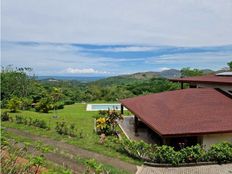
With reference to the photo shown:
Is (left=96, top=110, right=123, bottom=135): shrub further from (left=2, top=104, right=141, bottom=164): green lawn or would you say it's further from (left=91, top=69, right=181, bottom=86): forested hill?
(left=91, top=69, right=181, bottom=86): forested hill

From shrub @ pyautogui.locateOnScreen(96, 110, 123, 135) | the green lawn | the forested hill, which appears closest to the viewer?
the green lawn

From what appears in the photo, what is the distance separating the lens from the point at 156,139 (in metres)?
15.9

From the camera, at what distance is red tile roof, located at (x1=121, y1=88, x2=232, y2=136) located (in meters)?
12.8

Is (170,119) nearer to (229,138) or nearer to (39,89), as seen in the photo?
(229,138)

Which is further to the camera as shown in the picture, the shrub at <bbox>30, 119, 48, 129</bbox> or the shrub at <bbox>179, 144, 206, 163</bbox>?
the shrub at <bbox>30, 119, 48, 129</bbox>

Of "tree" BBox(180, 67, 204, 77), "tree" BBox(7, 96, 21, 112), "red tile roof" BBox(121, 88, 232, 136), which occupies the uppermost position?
"tree" BBox(180, 67, 204, 77)

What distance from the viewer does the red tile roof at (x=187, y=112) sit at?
42.1 feet

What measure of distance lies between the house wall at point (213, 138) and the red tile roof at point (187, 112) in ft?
1.67

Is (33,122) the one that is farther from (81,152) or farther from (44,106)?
(44,106)

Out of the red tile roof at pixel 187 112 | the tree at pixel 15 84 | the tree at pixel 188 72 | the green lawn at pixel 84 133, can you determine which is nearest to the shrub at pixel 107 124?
the green lawn at pixel 84 133

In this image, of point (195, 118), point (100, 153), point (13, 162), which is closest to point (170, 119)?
point (195, 118)

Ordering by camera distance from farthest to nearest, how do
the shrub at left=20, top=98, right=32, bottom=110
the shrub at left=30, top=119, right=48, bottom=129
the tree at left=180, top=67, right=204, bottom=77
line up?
the tree at left=180, top=67, right=204, bottom=77 < the shrub at left=20, top=98, right=32, bottom=110 < the shrub at left=30, top=119, right=48, bottom=129

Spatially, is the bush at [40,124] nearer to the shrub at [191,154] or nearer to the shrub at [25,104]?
the shrub at [25,104]

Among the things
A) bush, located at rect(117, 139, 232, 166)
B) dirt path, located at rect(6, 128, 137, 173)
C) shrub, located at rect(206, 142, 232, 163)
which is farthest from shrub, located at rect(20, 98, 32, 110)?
shrub, located at rect(206, 142, 232, 163)
